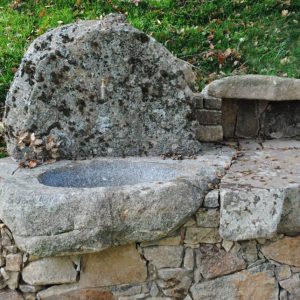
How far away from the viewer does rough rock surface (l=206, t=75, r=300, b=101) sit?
426cm

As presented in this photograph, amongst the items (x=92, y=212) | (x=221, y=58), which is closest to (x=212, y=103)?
(x=92, y=212)

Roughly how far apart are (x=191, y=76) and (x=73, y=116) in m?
1.14

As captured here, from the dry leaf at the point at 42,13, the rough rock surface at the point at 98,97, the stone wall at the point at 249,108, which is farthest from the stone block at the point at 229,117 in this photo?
the dry leaf at the point at 42,13

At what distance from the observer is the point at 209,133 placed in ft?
14.0

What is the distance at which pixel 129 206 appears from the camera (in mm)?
2912

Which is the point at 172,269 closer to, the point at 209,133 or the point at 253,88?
the point at 209,133

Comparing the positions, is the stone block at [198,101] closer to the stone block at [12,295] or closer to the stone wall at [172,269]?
the stone wall at [172,269]

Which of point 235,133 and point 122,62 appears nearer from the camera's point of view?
point 122,62

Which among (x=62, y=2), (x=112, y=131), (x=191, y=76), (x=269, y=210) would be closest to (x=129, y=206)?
(x=269, y=210)

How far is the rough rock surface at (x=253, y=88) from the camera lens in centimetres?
426

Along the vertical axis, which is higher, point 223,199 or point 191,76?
point 191,76

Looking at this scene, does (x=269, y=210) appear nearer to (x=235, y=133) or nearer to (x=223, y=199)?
(x=223, y=199)

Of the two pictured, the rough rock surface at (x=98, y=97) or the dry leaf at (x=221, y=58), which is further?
the dry leaf at (x=221, y=58)

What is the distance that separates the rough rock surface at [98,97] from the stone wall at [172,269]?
865 millimetres
